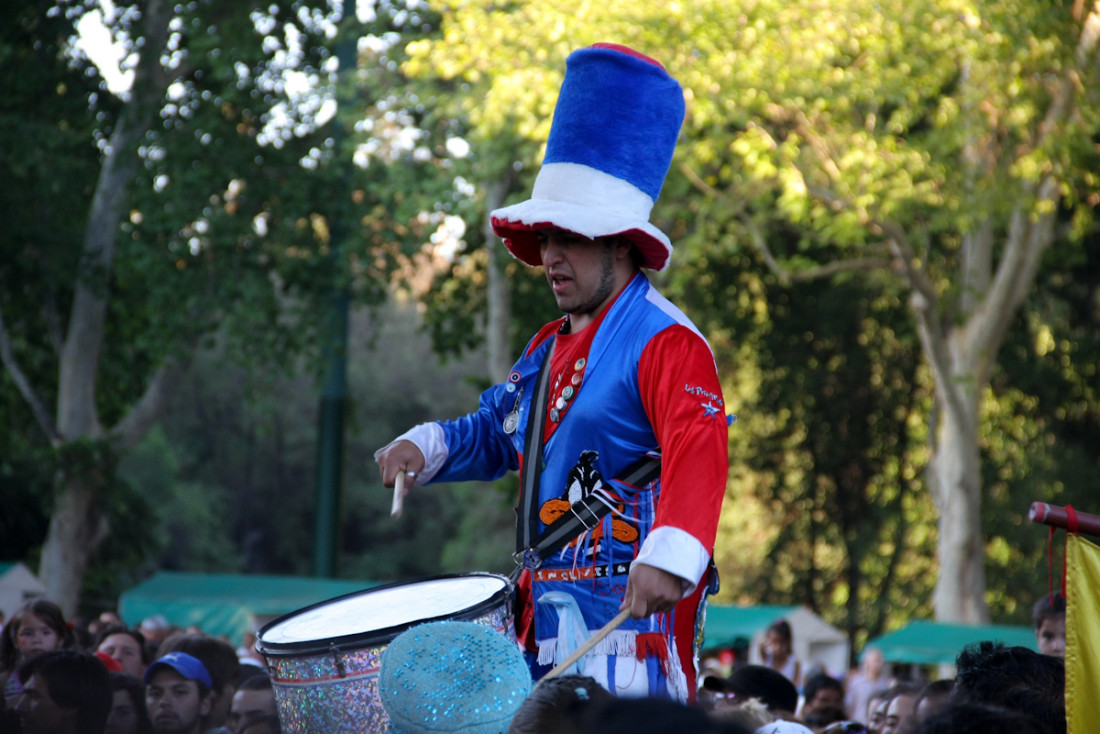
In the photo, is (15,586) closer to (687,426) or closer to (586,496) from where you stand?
(586,496)

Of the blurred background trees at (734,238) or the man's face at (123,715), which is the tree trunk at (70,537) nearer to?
the blurred background trees at (734,238)

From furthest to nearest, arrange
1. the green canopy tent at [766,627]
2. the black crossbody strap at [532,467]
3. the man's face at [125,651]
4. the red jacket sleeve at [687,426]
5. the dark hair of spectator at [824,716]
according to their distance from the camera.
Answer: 1. the green canopy tent at [766,627]
2. the dark hair of spectator at [824,716]
3. the man's face at [125,651]
4. the black crossbody strap at [532,467]
5. the red jacket sleeve at [687,426]

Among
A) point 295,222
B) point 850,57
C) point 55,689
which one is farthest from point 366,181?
point 55,689

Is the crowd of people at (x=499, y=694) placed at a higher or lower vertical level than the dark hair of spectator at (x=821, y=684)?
higher

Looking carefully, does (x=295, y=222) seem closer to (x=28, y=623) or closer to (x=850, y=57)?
(x=850, y=57)

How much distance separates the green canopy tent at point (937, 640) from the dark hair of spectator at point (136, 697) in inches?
398

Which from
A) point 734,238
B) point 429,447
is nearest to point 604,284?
point 429,447

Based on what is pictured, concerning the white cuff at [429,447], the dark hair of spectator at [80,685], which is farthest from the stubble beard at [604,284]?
the dark hair of spectator at [80,685]

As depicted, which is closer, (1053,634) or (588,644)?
(588,644)

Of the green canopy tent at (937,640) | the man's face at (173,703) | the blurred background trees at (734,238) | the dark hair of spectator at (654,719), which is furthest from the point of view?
the green canopy tent at (937,640)

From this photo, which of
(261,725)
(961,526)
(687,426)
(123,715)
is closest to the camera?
(687,426)

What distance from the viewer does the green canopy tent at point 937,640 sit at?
527 inches

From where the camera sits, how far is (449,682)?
2.62 metres

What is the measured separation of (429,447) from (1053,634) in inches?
120
